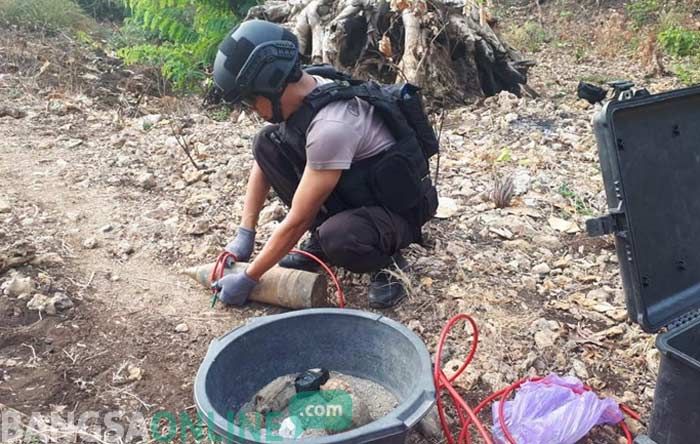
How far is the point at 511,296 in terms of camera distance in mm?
2619

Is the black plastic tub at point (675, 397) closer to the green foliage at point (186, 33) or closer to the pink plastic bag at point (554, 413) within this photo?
the pink plastic bag at point (554, 413)

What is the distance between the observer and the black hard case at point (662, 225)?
56.7 inches

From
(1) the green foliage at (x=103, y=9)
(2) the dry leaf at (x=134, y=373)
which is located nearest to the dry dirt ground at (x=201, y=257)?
(2) the dry leaf at (x=134, y=373)

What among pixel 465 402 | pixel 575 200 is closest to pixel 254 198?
pixel 465 402

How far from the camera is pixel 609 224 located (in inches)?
57.0

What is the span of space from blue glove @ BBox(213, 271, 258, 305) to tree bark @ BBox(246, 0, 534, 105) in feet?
10.4

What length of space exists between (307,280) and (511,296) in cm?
87

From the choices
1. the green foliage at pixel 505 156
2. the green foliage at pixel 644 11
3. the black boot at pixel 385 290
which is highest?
the black boot at pixel 385 290

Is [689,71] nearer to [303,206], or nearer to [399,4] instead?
[399,4]

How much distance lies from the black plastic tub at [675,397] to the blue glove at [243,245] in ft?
5.70

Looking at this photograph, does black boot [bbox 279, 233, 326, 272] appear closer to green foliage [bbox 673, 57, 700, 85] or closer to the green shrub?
green foliage [bbox 673, 57, 700, 85]

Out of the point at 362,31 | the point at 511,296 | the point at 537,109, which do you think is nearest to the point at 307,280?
the point at 511,296

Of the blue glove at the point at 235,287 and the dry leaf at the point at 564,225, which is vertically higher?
the blue glove at the point at 235,287

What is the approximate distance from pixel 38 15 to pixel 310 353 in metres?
8.18
